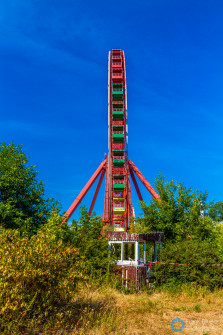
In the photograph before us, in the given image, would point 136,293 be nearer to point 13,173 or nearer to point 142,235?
point 142,235

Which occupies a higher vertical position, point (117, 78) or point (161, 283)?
point (117, 78)

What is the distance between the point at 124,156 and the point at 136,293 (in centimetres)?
2498

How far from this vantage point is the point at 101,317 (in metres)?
8.66

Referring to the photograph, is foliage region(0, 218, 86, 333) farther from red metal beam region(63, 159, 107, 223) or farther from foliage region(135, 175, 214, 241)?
red metal beam region(63, 159, 107, 223)

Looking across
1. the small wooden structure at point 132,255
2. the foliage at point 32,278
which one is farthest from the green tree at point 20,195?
the foliage at point 32,278

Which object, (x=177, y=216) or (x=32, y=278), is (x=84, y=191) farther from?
(x=32, y=278)

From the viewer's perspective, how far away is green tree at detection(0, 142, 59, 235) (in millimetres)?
19156

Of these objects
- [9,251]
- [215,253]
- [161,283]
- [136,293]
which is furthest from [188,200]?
[9,251]

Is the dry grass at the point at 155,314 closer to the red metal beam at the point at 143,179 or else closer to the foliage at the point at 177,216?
the foliage at the point at 177,216

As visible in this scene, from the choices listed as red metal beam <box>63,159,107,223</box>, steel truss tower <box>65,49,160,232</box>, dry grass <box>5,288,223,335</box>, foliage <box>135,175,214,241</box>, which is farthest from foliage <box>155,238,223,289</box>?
red metal beam <box>63,159,107,223</box>

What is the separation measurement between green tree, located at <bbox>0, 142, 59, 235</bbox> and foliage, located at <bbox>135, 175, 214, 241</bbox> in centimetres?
674

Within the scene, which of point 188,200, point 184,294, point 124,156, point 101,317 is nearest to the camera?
point 101,317

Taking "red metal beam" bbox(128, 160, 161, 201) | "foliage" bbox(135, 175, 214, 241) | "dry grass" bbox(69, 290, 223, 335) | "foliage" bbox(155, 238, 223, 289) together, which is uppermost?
"red metal beam" bbox(128, 160, 161, 201)

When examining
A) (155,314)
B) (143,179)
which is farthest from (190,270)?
(143,179)
